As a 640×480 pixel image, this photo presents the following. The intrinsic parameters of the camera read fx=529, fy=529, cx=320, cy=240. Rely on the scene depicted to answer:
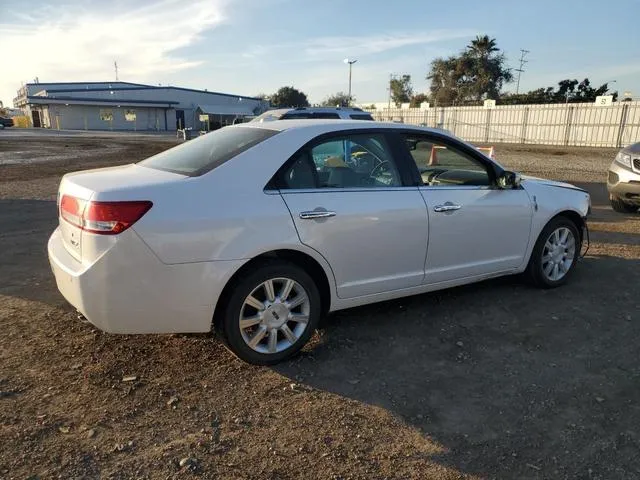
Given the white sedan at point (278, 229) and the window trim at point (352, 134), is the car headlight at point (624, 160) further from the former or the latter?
the window trim at point (352, 134)

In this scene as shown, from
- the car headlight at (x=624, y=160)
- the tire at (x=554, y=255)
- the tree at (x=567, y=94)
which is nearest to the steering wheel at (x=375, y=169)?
the tire at (x=554, y=255)

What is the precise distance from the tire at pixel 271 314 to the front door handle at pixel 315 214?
0.33 m

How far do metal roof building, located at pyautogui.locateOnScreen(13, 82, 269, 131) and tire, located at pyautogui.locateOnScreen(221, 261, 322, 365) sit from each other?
190ft

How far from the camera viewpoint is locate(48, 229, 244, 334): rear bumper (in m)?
3.07

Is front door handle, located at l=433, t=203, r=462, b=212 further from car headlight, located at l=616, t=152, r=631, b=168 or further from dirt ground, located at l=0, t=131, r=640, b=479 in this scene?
car headlight, located at l=616, t=152, r=631, b=168

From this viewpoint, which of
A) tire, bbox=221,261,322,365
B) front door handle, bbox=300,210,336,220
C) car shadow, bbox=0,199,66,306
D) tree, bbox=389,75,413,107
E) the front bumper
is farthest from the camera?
tree, bbox=389,75,413,107

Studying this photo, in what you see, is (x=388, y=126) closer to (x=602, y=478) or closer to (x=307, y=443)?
(x=307, y=443)

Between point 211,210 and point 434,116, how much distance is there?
37.7 meters

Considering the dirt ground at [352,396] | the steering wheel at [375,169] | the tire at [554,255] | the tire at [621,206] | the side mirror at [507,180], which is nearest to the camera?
the dirt ground at [352,396]

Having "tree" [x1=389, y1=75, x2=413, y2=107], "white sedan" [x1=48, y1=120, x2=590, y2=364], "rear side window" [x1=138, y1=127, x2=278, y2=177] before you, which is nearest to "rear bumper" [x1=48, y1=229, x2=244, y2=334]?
"white sedan" [x1=48, y1=120, x2=590, y2=364]

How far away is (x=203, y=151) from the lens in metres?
3.89

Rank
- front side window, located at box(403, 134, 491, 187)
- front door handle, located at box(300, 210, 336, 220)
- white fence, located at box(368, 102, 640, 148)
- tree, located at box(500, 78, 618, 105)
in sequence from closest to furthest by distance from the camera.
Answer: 1. front door handle, located at box(300, 210, 336, 220)
2. front side window, located at box(403, 134, 491, 187)
3. white fence, located at box(368, 102, 640, 148)
4. tree, located at box(500, 78, 618, 105)

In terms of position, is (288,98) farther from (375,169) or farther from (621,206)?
(375,169)

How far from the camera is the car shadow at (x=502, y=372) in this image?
2771mm
